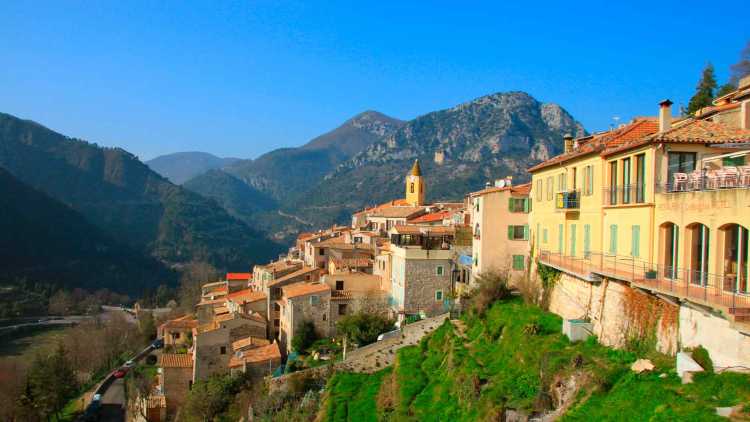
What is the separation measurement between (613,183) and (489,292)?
9.15 metres

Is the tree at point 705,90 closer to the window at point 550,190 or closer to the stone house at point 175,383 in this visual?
the window at point 550,190

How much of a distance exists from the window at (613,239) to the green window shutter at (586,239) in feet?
5.07

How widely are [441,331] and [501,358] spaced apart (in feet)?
24.3

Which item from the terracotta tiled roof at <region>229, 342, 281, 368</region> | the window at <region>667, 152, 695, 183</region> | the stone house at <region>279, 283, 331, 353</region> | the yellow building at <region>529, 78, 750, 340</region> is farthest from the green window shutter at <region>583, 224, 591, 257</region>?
the terracotta tiled roof at <region>229, 342, 281, 368</region>

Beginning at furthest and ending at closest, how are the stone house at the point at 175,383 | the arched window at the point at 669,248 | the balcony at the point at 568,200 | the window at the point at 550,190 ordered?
the stone house at the point at 175,383 → the window at the point at 550,190 → the balcony at the point at 568,200 → the arched window at the point at 669,248

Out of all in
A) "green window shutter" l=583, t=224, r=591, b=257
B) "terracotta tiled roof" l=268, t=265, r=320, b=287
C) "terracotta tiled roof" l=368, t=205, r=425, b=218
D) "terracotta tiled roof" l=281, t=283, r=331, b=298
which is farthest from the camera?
"terracotta tiled roof" l=368, t=205, r=425, b=218

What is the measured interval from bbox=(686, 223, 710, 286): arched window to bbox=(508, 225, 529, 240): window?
15.1 m

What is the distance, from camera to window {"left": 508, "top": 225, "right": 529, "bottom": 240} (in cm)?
2994

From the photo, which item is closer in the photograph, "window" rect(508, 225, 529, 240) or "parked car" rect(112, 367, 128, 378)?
"window" rect(508, 225, 529, 240)

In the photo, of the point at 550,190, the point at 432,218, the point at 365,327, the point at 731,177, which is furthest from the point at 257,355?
the point at 731,177

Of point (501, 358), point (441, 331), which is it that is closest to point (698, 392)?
point (501, 358)

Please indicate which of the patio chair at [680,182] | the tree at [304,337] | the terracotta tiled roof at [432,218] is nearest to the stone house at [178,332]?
the tree at [304,337]

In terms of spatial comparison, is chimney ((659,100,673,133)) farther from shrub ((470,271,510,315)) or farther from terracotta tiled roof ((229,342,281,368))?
terracotta tiled roof ((229,342,281,368))

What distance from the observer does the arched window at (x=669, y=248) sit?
608 inches
